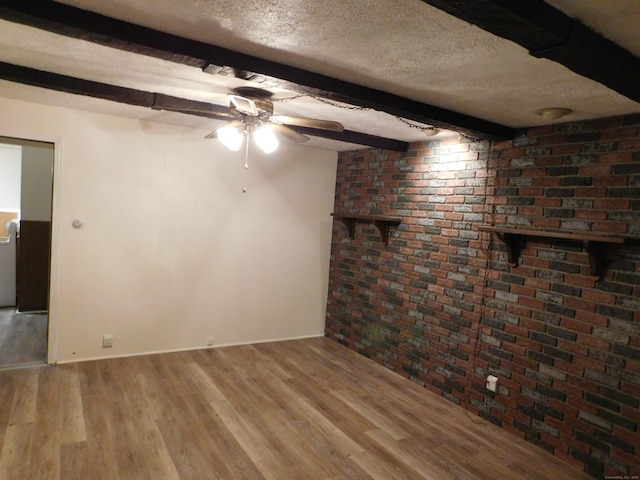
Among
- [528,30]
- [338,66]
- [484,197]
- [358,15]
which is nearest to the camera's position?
[528,30]

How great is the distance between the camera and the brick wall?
2459 millimetres

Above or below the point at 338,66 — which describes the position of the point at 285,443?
below

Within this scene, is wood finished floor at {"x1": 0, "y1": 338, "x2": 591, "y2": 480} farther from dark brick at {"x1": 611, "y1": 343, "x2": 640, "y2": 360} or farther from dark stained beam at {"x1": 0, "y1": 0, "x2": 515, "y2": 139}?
dark stained beam at {"x1": 0, "y1": 0, "x2": 515, "y2": 139}

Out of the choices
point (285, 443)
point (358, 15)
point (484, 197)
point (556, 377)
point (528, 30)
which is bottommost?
point (285, 443)

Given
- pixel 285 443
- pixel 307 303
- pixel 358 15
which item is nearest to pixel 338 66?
pixel 358 15

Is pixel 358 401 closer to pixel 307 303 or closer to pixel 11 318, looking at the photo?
pixel 307 303

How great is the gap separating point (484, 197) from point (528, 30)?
207cm

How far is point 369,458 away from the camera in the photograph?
8.43ft

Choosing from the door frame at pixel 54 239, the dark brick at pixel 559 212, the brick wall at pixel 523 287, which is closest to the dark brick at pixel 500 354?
the brick wall at pixel 523 287

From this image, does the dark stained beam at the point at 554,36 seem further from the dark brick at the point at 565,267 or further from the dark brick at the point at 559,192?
the dark brick at the point at 565,267

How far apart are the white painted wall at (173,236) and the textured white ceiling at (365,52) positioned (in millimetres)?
860

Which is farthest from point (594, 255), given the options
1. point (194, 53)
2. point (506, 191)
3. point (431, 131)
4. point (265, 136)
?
point (194, 53)

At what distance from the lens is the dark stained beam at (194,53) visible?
5.15 ft

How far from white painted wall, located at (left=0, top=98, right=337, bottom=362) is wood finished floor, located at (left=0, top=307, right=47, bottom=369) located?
0.33 m
